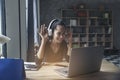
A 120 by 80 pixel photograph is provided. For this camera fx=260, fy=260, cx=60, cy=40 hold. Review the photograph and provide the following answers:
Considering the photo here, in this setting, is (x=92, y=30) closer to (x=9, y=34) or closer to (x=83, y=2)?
(x=83, y=2)

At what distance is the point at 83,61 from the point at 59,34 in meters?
0.76

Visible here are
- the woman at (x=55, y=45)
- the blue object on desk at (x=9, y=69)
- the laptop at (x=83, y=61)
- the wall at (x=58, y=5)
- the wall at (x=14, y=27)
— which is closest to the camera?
the blue object on desk at (x=9, y=69)

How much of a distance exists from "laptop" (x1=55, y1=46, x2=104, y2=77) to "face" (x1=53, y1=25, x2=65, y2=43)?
0.58m

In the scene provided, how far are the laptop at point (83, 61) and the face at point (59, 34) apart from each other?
1.92 ft

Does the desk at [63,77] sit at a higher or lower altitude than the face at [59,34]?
lower

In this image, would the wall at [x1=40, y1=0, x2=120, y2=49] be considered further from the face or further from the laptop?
the laptop

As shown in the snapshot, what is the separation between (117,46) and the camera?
10141mm

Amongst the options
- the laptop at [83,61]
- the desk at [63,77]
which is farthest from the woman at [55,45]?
the laptop at [83,61]

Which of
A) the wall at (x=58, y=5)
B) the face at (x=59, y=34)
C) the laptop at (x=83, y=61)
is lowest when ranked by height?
the laptop at (x=83, y=61)

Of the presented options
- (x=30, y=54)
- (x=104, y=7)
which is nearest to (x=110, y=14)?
(x=104, y=7)

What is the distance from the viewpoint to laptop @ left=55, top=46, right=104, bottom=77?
1840 millimetres

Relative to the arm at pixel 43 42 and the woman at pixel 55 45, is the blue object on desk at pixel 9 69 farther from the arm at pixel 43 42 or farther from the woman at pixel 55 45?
the woman at pixel 55 45

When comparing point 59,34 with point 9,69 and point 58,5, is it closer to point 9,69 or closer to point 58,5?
point 9,69

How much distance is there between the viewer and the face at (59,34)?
262cm
